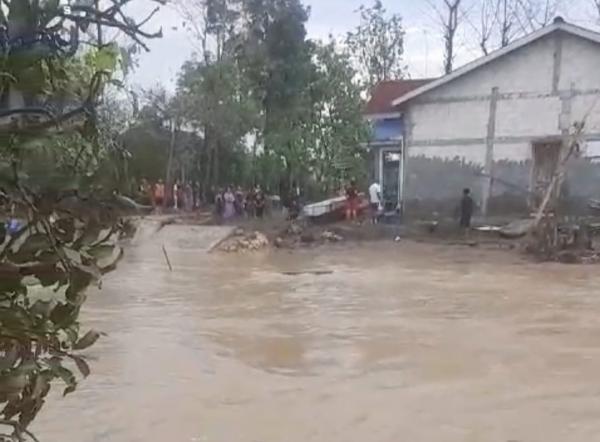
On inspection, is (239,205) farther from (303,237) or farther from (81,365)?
(81,365)

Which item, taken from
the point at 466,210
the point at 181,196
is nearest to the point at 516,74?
the point at 466,210

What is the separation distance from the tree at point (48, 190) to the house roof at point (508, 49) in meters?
22.4

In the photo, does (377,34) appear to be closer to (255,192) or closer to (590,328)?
(255,192)

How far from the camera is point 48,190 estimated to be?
2.03 m

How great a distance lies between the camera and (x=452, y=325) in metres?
11.2

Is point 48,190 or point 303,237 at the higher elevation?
point 48,190

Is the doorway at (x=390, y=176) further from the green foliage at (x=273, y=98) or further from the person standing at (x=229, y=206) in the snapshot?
the green foliage at (x=273, y=98)

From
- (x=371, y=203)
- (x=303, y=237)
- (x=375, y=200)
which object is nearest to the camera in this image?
(x=303, y=237)

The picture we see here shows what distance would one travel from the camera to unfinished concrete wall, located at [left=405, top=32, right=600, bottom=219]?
77.2ft

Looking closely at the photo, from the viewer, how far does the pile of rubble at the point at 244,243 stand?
23125 mm

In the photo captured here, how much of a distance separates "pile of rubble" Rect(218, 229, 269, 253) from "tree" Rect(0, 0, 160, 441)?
67.5 feet

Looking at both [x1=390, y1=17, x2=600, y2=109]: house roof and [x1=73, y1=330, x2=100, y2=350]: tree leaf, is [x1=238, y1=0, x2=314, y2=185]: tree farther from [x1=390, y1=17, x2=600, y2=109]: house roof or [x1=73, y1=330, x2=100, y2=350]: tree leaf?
[x1=73, y1=330, x2=100, y2=350]: tree leaf

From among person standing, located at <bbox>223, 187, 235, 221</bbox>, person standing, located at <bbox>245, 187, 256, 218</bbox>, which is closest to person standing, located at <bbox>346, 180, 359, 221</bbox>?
person standing, located at <bbox>245, 187, 256, 218</bbox>

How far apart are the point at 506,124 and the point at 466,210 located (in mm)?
2388
